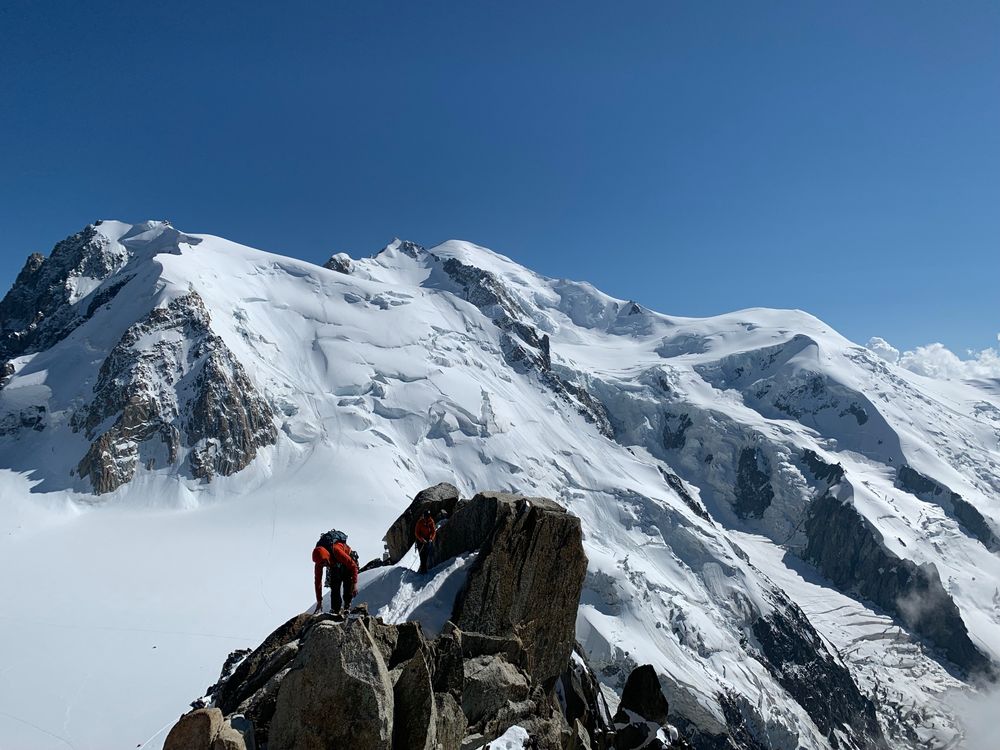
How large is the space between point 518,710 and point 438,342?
4418 inches

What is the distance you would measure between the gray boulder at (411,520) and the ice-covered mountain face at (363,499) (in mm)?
21387

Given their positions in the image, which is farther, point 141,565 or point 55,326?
point 55,326

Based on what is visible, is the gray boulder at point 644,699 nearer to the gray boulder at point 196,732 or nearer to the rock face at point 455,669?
the rock face at point 455,669

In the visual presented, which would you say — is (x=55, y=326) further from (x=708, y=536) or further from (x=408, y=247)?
(x=708, y=536)

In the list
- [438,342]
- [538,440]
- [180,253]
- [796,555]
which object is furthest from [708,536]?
[180,253]

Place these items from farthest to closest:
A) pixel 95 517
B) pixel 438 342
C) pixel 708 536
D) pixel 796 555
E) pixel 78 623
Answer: pixel 796 555, pixel 438 342, pixel 708 536, pixel 95 517, pixel 78 623

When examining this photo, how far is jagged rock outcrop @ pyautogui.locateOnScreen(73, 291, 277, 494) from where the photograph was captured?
238ft

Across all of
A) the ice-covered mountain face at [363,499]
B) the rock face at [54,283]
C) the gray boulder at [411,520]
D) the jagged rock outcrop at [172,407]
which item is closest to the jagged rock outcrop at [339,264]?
the ice-covered mountain face at [363,499]

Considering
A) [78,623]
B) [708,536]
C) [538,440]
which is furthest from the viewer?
[538,440]

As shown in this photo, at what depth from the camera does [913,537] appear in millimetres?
155750

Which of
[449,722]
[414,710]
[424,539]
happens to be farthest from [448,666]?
[424,539]

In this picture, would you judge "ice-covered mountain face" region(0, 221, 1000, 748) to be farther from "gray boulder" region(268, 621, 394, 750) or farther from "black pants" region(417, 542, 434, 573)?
"gray boulder" region(268, 621, 394, 750)

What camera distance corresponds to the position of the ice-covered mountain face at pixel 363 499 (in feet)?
175

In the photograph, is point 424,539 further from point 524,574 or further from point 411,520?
point 411,520
